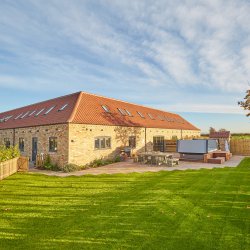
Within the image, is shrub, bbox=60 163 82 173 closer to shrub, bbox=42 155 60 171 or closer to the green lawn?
shrub, bbox=42 155 60 171

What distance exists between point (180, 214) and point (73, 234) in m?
3.49

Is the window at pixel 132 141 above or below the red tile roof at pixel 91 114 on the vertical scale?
below

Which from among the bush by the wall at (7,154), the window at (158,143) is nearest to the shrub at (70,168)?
the bush by the wall at (7,154)

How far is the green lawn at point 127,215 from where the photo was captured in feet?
19.3

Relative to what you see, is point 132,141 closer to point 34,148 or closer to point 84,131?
point 84,131

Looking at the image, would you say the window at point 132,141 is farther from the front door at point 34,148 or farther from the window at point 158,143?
the front door at point 34,148

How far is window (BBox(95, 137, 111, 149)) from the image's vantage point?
21422mm

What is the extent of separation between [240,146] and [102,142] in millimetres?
18318

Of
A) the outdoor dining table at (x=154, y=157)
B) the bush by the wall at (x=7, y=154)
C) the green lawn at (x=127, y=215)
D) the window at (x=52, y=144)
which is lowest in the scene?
the green lawn at (x=127, y=215)

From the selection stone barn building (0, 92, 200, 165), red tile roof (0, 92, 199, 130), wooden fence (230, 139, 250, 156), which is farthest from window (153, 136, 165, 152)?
wooden fence (230, 139, 250, 156)

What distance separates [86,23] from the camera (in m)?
14.4

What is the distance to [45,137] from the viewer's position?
21109 millimetres

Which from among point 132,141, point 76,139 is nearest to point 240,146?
point 132,141

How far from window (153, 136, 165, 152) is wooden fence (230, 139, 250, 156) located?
8.74 meters
